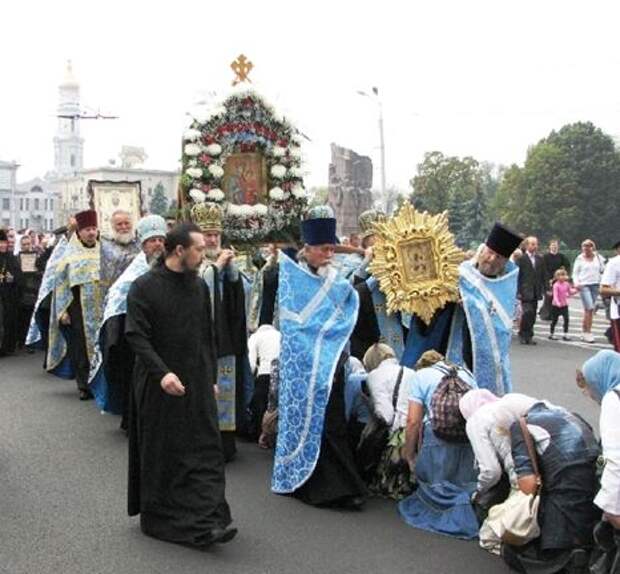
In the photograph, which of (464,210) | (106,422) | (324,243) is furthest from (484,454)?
(464,210)

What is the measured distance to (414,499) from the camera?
21.4 ft

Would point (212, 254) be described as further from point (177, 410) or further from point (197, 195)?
point (177, 410)

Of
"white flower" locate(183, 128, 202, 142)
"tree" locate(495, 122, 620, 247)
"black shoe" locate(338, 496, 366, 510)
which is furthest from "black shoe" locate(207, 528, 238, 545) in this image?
"tree" locate(495, 122, 620, 247)

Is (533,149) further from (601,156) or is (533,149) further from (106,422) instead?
(106,422)

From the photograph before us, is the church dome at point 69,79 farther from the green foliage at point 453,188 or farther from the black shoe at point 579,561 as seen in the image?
the black shoe at point 579,561

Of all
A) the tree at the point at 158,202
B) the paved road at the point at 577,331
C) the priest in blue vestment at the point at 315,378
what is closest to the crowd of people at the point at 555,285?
the paved road at the point at 577,331

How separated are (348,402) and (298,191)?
392cm

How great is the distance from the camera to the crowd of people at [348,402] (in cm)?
510

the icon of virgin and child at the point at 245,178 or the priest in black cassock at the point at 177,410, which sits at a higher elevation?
the icon of virgin and child at the point at 245,178

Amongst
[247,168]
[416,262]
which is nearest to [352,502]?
[416,262]

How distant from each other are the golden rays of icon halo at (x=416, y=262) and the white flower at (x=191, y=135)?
3.21 m

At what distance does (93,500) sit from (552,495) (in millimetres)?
3245

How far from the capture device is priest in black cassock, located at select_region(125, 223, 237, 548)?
5770 mm

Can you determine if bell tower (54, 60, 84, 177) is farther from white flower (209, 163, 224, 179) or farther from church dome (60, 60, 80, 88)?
white flower (209, 163, 224, 179)
